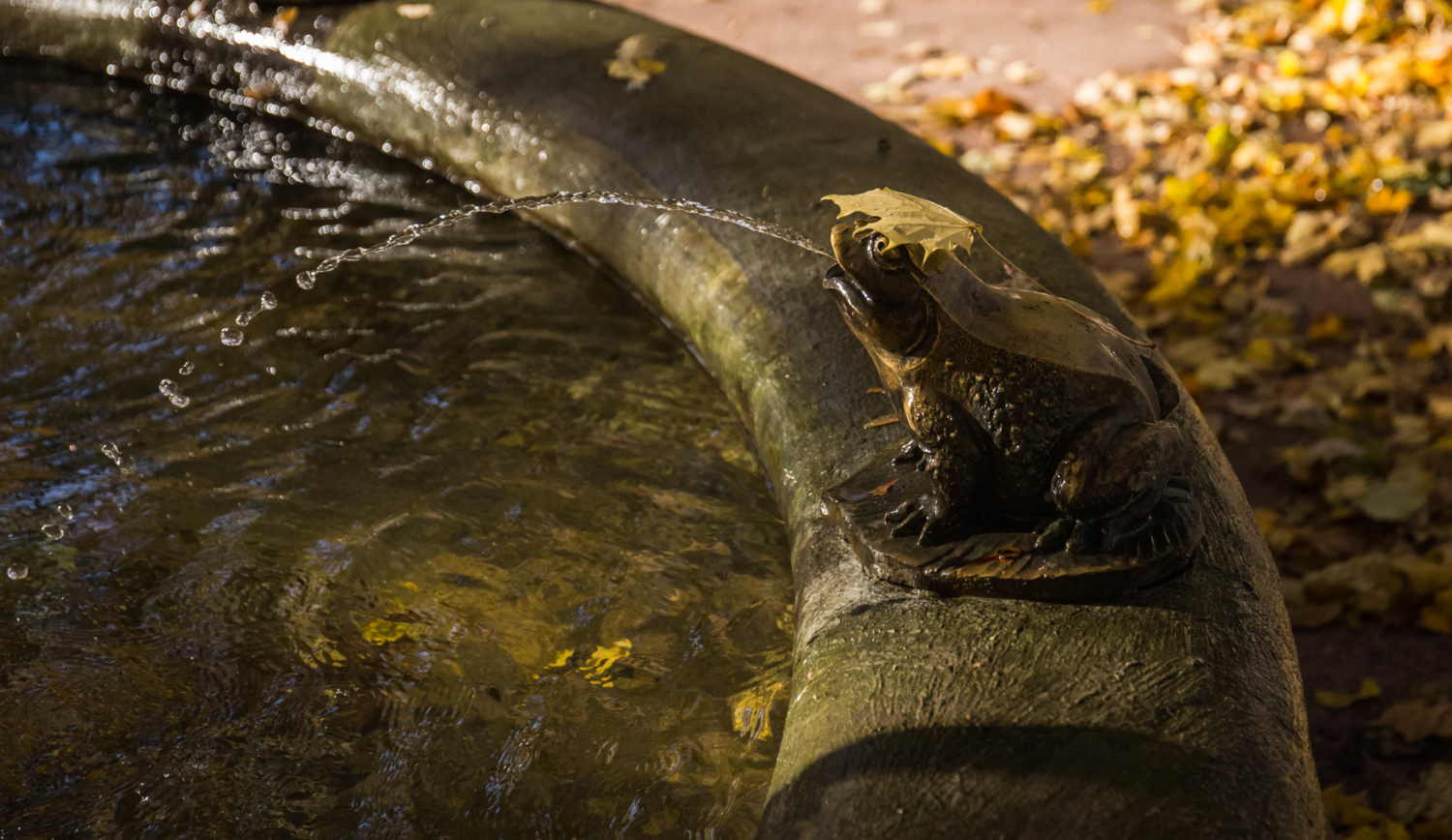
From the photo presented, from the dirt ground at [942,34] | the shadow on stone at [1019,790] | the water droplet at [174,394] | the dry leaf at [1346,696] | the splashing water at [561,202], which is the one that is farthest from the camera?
the dirt ground at [942,34]

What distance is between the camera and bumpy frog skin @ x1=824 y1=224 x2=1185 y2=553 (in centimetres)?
162

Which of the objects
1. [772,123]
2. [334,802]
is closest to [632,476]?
[334,802]

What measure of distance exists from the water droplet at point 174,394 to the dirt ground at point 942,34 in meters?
4.22

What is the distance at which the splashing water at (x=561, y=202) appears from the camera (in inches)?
97.7

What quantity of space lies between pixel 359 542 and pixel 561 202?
1348 millimetres

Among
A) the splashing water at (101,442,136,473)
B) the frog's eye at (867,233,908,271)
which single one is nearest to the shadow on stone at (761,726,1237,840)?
the frog's eye at (867,233,908,271)

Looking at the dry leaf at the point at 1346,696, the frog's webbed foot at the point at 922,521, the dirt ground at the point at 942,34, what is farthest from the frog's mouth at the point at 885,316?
the dirt ground at the point at 942,34

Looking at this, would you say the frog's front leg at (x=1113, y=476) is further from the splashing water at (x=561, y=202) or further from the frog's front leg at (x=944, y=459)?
the splashing water at (x=561, y=202)

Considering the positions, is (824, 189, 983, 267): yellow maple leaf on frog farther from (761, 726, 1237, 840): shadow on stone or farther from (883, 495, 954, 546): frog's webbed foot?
(761, 726, 1237, 840): shadow on stone

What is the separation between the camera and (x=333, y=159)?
4.18 meters

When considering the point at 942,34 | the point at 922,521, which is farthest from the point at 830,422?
the point at 942,34

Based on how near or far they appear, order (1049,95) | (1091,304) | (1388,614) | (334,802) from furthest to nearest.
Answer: (1049,95) < (1388,614) < (1091,304) < (334,802)

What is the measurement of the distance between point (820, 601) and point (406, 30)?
10.4ft

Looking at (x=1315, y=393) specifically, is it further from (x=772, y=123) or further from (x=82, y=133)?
(x=82, y=133)
